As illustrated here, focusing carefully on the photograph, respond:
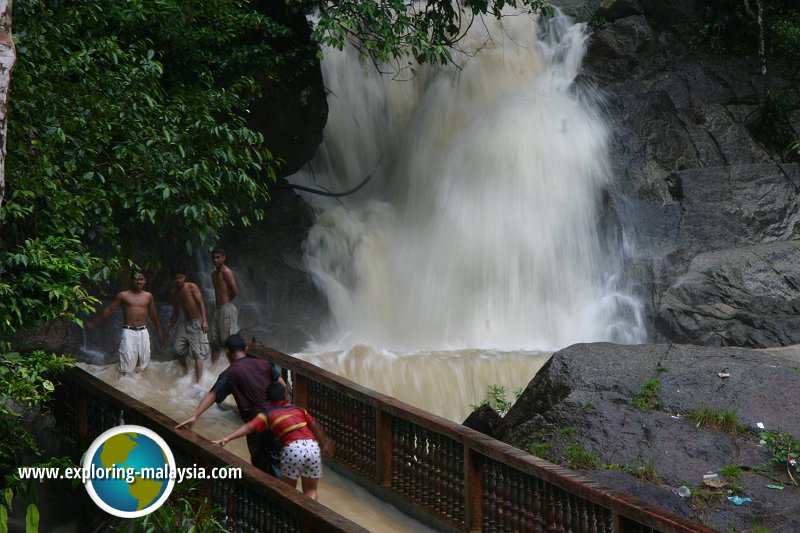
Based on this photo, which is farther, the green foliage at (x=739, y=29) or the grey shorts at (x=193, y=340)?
the green foliage at (x=739, y=29)

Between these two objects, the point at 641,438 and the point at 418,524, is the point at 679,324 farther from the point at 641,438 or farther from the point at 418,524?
the point at 418,524

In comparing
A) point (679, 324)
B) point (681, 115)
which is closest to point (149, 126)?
point (679, 324)

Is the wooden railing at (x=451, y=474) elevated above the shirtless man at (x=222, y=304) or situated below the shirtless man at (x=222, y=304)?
below

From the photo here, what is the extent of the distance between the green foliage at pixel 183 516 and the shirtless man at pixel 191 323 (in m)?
5.61

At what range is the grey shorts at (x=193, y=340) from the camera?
12.2 meters

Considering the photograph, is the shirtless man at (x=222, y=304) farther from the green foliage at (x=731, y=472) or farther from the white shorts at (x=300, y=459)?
the green foliage at (x=731, y=472)

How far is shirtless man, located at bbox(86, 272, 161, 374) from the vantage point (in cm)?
1151

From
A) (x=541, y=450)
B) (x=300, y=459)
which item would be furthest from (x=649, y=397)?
(x=300, y=459)

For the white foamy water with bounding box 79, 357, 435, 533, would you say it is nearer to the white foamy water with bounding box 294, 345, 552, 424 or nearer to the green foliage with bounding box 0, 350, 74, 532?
the white foamy water with bounding box 294, 345, 552, 424

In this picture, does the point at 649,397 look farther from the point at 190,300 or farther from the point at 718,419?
the point at 190,300

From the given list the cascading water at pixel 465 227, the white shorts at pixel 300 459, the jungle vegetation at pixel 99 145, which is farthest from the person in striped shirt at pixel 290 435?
the cascading water at pixel 465 227

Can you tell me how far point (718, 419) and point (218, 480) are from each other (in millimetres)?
4530

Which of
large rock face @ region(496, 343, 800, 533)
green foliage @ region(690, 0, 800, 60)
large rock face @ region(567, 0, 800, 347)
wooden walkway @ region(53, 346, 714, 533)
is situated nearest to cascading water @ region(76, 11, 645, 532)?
large rock face @ region(567, 0, 800, 347)

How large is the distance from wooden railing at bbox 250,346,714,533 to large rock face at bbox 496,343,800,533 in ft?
3.48
